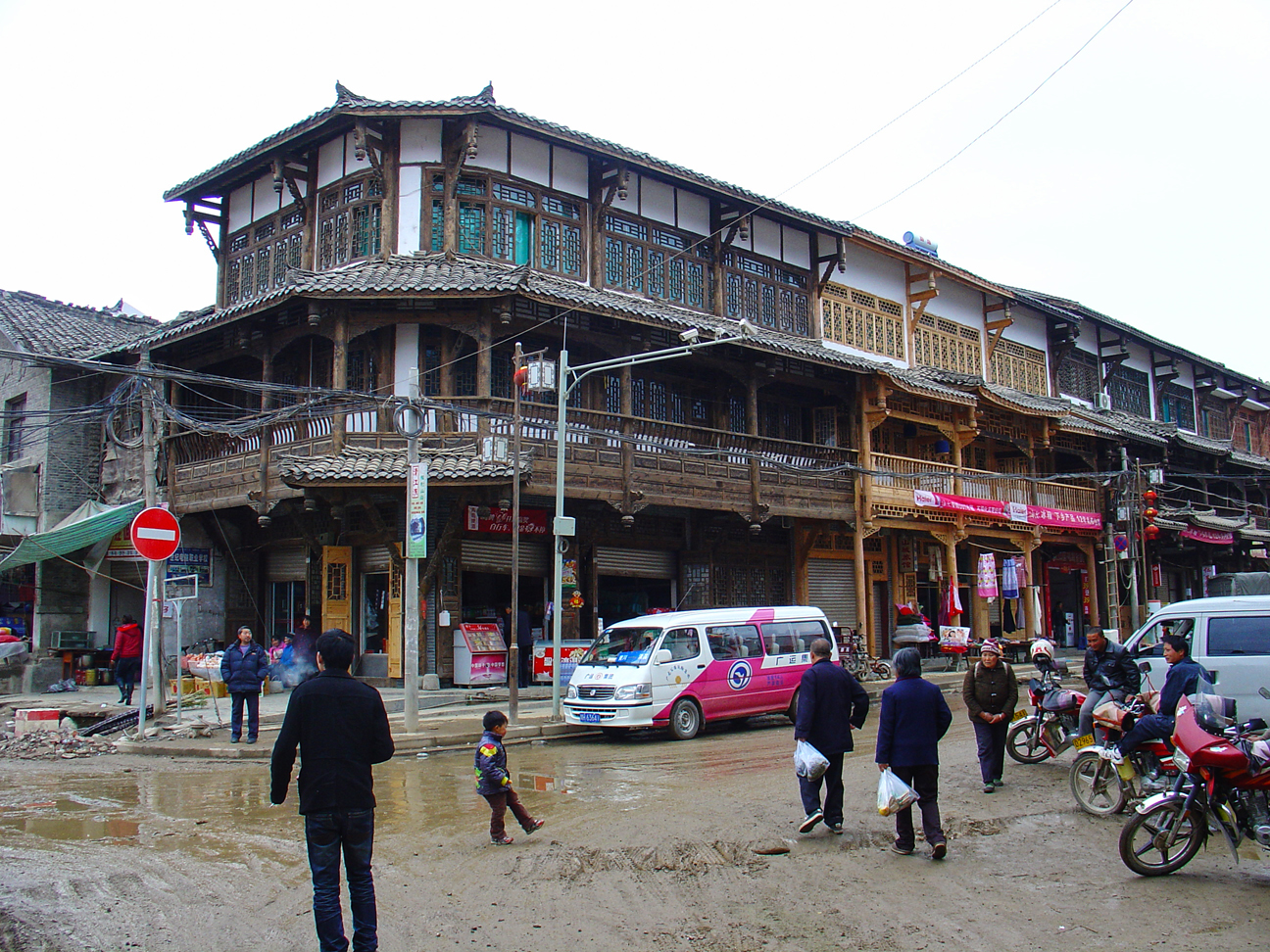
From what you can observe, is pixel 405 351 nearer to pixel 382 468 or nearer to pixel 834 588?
pixel 382 468

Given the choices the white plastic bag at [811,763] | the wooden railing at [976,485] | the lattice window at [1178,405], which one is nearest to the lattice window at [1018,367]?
the wooden railing at [976,485]

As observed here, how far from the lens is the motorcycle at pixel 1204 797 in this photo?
6949 millimetres

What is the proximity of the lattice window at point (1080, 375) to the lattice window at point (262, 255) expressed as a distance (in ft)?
87.8

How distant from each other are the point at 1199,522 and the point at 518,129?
88.4ft

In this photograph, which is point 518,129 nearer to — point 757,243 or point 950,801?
point 757,243

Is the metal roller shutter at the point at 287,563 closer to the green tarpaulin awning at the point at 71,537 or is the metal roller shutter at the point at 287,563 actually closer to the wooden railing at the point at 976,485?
the green tarpaulin awning at the point at 71,537

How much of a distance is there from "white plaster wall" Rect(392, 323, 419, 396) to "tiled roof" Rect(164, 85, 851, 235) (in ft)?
13.5

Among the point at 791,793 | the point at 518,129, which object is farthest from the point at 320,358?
the point at 791,793

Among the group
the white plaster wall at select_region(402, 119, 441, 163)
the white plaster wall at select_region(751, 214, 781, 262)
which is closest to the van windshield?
the white plaster wall at select_region(402, 119, 441, 163)

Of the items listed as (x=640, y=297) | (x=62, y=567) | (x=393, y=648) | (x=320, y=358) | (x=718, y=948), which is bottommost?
(x=718, y=948)

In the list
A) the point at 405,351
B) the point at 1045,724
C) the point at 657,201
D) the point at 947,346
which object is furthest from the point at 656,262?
the point at 1045,724

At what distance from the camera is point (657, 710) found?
1526 centimetres

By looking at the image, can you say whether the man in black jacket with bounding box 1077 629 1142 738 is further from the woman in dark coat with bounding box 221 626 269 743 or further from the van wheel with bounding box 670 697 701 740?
the woman in dark coat with bounding box 221 626 269 743

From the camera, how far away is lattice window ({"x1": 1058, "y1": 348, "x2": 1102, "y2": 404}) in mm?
37312
